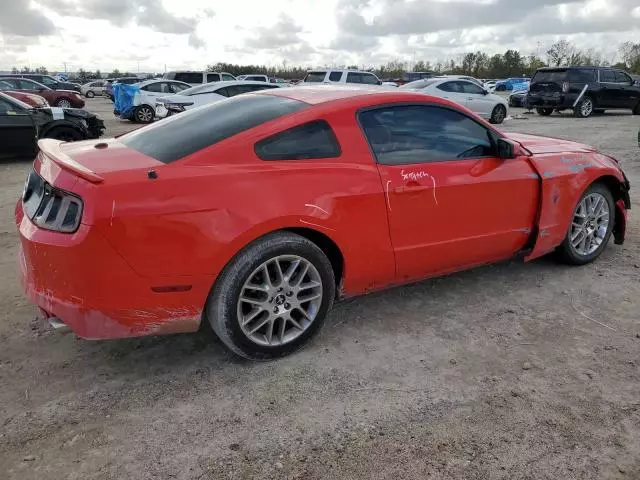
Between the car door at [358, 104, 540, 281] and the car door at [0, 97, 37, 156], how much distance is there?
8.63 metres

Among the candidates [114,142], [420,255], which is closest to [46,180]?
[114,142]

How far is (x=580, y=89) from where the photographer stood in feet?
60.8

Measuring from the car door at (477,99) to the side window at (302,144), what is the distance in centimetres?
1428

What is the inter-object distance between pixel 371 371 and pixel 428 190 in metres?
1.22

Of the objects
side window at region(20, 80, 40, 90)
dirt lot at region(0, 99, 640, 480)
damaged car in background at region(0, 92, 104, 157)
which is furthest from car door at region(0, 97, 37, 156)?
side window at region(20, 80, 40, 90)

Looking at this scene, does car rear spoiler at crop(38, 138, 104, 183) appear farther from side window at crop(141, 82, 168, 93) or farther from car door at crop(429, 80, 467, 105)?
side window at crop(141, 82, 168, 93)

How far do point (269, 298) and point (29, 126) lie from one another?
875 centimetres

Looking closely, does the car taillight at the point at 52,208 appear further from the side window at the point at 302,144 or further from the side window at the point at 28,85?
the side window at the point at 28,85

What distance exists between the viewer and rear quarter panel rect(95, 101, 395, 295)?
2590mm

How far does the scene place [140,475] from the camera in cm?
222

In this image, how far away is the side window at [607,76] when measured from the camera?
19.0m

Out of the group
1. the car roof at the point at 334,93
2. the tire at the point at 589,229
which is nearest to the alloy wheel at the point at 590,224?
the tire at the point at 589,229

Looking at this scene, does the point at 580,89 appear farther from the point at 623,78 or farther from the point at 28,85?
the point at 28,85

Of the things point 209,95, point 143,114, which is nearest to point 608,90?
point 209,95
